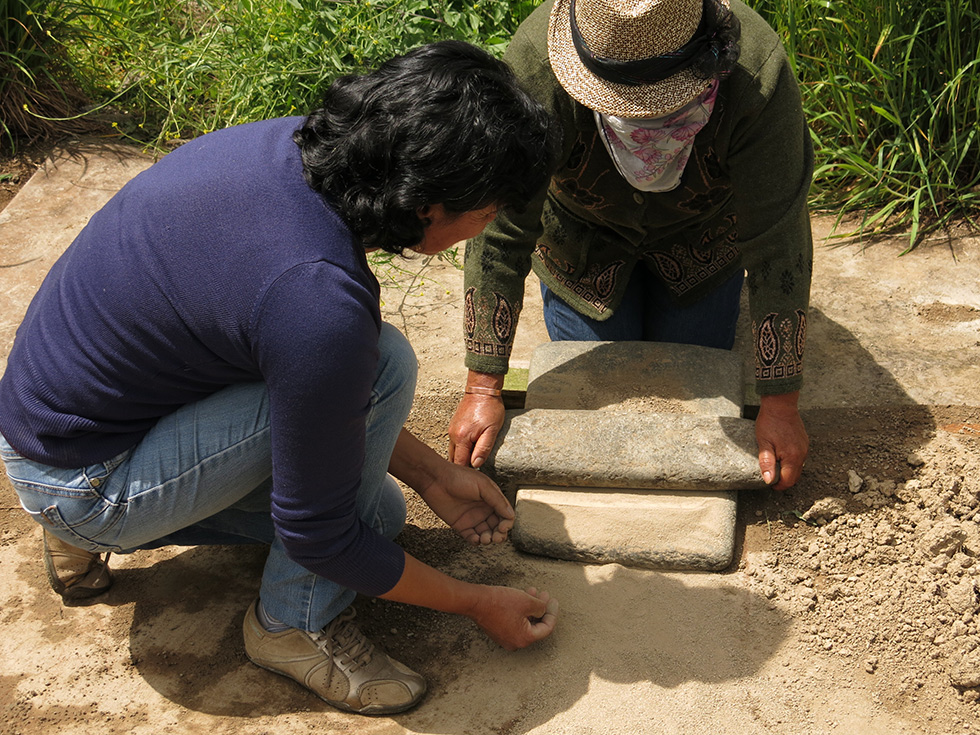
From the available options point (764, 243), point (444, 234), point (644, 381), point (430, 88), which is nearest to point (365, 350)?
point (444, 234)

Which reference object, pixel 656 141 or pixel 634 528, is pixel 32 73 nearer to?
pixel 656 141

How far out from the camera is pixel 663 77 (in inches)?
79.3

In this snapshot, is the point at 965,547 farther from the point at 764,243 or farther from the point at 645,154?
the point at 645,154

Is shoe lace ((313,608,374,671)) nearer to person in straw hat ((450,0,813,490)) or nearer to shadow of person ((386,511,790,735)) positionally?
shadow of person ((386,511,790,735))

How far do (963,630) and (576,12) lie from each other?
160 cm

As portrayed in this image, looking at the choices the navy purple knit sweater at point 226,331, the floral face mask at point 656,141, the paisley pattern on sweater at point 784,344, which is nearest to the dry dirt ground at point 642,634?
the paisley pattern on sweater at point 784,344

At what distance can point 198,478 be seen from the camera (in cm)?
182

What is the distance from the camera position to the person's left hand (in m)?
2.24

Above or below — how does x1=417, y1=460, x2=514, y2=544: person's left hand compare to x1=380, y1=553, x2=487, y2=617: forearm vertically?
below

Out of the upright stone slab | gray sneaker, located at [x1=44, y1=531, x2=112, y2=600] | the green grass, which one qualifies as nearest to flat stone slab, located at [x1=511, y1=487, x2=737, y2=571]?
the upright stone slab

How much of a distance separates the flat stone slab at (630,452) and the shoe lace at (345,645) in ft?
2.02

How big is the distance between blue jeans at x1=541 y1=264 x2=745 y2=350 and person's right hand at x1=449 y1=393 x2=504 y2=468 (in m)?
0.56

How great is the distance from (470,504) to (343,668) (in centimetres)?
50

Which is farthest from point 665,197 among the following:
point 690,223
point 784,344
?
point 784,344
